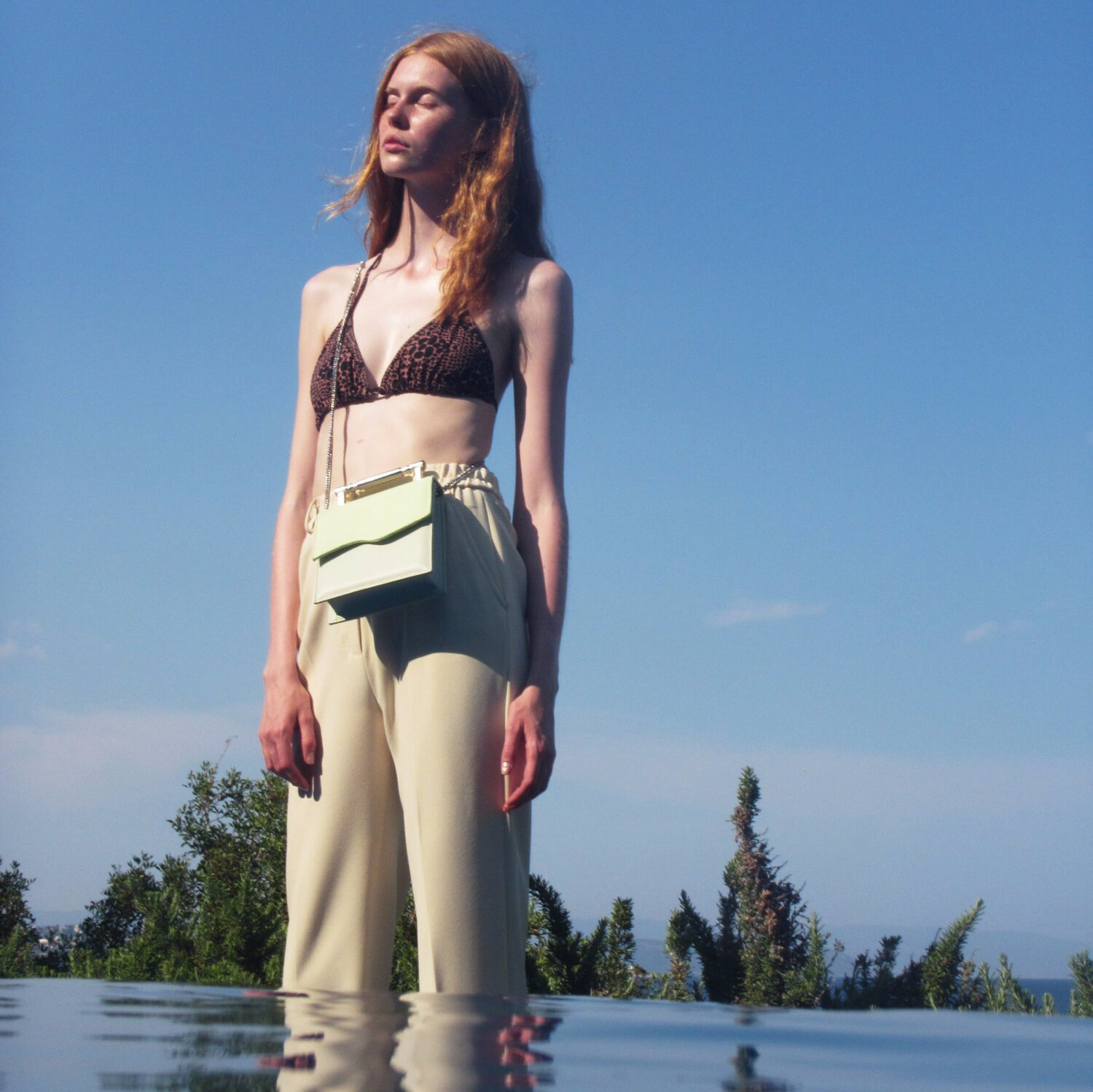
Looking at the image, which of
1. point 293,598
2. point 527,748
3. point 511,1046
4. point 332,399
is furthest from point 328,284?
point 511,1046

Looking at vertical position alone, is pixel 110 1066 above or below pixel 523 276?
below

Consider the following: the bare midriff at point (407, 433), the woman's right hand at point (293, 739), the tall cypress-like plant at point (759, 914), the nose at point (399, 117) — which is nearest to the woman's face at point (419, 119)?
the nose at point (399, 117)

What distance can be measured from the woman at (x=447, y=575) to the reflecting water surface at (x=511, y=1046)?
3.49 feet

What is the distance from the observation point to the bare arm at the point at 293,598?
243 centimetres

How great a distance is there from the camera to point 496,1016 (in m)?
1.02

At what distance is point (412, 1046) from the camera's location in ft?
2.68

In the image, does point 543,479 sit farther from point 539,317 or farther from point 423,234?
point 423,234

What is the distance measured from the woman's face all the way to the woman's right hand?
4.00ft

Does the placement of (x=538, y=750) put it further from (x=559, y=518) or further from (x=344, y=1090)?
(x=344, y=1090)

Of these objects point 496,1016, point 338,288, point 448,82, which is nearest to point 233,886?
point 338,288

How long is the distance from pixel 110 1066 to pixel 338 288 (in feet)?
7.85

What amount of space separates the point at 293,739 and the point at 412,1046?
1.66 m

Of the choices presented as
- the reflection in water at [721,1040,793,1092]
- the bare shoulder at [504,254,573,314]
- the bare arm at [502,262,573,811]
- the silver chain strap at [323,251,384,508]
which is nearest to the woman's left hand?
the bare arm at [502,262,573,811]

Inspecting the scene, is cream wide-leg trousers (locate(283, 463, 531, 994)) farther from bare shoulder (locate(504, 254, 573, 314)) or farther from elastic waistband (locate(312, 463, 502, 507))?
bare shoulder (locate(504, 254, 573, 314))
